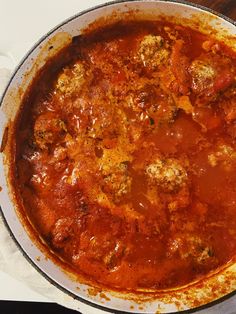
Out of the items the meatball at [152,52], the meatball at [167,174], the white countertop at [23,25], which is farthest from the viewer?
the white countertop at [23,25]

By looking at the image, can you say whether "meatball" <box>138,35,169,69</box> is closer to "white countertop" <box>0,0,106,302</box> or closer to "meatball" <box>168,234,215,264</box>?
"white countertop" <box>0,0,106,302</box>

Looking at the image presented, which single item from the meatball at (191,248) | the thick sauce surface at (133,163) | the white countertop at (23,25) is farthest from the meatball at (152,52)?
the meatball at (191,248)

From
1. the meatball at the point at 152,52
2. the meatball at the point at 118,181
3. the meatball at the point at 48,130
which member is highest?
the meatball at the point at 152,52

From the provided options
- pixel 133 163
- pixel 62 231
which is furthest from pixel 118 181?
pixel 62 231

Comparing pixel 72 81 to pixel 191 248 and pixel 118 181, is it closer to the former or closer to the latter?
pixel 118 181

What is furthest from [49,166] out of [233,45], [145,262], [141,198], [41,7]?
[233,45]

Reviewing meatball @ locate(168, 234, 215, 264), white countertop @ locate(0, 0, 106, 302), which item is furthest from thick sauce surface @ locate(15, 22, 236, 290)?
white countertop @ locate(0, 0, 106, 302)

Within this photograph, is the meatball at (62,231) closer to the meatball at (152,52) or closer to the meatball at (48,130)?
the meatball at (48,130)
